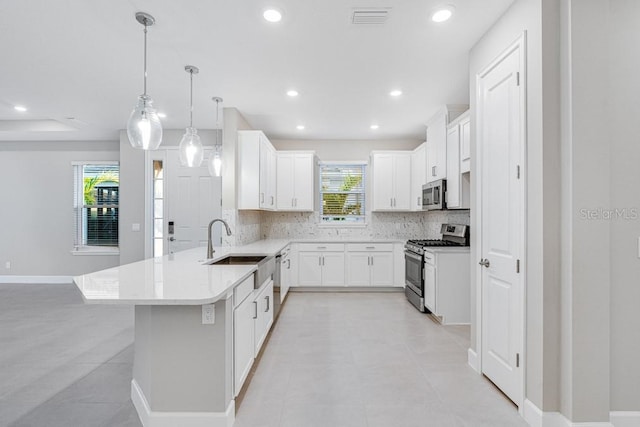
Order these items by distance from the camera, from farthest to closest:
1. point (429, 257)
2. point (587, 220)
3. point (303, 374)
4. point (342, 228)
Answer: point (342, 228) < point (429, 257) < point (303, 374) < point (587, 220)

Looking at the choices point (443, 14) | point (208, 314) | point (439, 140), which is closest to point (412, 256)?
point (439, 140)

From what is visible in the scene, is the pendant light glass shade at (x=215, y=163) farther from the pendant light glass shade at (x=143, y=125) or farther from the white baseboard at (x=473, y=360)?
the white baseboard at (x=473, y=360)

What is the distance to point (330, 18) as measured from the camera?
241 cm

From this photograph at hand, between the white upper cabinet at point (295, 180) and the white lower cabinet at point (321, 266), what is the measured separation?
0.79 metres

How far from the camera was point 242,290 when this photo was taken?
2.34 m

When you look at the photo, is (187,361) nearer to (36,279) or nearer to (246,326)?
(246,326)

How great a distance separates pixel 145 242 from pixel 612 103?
6.18 meters

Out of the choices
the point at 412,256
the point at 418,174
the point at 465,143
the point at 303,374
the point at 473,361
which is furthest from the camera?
the point at 418,174

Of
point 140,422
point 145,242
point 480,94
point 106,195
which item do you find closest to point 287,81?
point 480,94

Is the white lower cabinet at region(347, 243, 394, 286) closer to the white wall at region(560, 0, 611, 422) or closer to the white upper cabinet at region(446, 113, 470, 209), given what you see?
the white upper cabinet at region(446, 113, 470, 209)

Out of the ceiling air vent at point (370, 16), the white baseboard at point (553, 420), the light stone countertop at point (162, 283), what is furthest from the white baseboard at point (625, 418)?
the ceiling air vent at point (370, 16)

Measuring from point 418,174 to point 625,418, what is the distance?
3.97 meters

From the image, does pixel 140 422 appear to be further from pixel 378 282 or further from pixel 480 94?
pixel 378 282

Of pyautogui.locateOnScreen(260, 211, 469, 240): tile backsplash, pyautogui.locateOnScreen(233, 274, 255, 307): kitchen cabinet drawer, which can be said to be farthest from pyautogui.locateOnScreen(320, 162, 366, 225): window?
pyautogui.locateOnScreen(233, 274, 255, 307): kitchen cabinet drawer
